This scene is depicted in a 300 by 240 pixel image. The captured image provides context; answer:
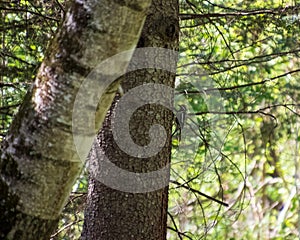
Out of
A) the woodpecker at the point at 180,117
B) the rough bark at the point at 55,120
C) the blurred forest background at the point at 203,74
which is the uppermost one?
the blurred forest background at the point at 203,74

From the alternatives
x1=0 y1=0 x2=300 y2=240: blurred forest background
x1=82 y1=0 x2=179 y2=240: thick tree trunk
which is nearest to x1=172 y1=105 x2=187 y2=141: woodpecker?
x1=0 y1=0 x2=300 y2=240: blurred forest background

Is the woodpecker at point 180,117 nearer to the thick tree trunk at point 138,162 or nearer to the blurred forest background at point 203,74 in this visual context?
the blurred forest background at point 203,74

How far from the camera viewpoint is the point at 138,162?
6.27 feet

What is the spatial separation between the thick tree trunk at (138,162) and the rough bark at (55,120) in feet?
2.24

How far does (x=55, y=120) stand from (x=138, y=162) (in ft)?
2.57

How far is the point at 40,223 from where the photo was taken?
1.21 meters

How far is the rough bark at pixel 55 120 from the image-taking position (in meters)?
1.13

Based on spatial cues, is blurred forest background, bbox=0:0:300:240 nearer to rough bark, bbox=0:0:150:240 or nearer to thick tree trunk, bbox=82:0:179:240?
thick tree trunk, bbox=82:0:179:240

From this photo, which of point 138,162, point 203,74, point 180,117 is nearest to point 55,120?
point 138,162

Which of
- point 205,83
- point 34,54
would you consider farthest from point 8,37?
point 205,83

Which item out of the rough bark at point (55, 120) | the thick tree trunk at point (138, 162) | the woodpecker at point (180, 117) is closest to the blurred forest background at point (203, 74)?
the woodpecker at point (180, 117)

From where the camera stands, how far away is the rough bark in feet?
3.72

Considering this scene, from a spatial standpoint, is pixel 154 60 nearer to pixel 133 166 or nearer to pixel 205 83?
pixel 133 166

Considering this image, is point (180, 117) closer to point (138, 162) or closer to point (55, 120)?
point (138, 162)
